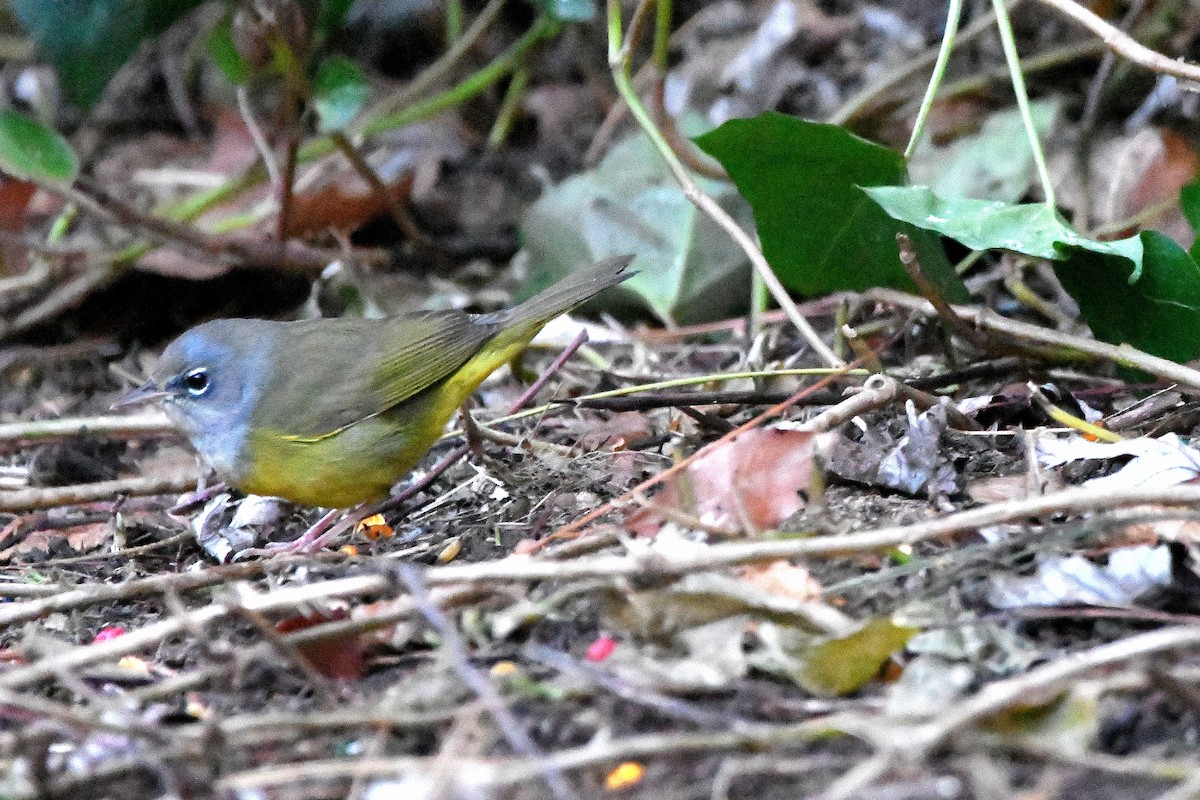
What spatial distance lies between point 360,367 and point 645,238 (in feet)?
5.58

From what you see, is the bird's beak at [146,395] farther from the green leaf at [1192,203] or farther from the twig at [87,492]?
the green leaf at [1192,203]

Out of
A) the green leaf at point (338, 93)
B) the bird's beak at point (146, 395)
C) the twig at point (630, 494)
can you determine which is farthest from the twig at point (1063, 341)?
the bird's beak at point (146, 395)

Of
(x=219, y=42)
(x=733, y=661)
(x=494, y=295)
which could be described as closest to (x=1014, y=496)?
(x=733, y=661)

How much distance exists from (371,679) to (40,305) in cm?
376

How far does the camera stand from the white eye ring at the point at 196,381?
4.23m

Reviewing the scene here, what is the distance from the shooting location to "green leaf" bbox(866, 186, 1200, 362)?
3.56 metres

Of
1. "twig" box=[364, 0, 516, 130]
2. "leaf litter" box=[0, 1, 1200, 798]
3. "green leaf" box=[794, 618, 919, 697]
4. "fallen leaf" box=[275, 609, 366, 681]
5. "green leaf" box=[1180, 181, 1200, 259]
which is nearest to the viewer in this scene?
"leaf litter" box=[0, 1, 1200, 798]

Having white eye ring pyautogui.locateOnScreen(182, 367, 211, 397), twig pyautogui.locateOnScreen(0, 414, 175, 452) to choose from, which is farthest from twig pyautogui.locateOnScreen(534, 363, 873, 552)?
twig pyautogui.locateOnScreen(0, 414, 175, 452)

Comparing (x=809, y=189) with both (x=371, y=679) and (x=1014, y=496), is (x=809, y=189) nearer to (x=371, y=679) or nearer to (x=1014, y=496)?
(x=1014, y=496)

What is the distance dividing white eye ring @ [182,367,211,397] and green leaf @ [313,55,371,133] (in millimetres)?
1268

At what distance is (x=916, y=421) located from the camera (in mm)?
3541

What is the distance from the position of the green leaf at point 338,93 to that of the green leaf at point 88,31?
56 centimetres

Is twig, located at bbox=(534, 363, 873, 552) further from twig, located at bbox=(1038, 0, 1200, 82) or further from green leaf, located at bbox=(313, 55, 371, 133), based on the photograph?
green leaf, located at bbox=(313, 55, 371, 133)

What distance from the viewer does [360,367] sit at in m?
4.25
